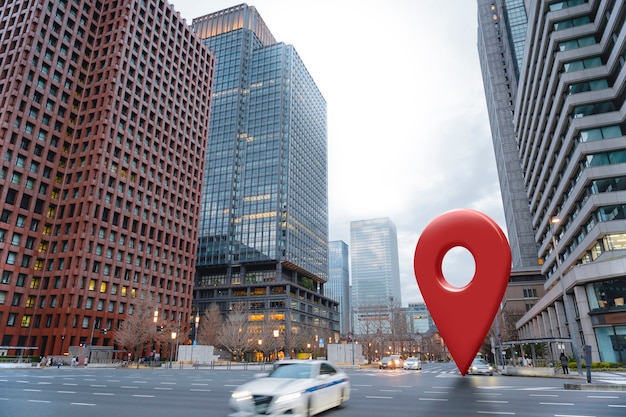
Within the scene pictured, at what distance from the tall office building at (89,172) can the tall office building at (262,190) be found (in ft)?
63.8

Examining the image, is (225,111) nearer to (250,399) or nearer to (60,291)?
(60,291)

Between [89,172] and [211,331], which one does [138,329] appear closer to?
→ [211,331]

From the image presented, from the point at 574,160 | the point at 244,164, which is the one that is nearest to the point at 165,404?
the point at 574,160

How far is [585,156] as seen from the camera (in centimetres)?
4484

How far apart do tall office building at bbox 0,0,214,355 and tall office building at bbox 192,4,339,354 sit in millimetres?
19439

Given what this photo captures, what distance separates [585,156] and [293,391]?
4819 cm

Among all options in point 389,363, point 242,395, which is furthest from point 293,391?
point 389,363

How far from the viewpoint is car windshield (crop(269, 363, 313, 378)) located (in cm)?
1127

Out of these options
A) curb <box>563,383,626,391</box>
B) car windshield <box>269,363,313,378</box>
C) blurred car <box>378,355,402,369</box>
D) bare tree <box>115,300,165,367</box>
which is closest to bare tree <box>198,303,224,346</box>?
bare tree <box>115,300,165,367</box>

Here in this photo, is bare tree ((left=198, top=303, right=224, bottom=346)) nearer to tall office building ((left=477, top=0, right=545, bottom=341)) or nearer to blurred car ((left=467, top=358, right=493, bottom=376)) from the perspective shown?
blurred car ((left=467, top=358, right=493, bottom=376))

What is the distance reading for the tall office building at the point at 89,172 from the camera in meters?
63.7

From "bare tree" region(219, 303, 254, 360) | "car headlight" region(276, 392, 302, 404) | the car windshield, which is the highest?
"bare tree" region(219, 303, 254, 360)

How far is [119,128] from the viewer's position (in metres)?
76.5

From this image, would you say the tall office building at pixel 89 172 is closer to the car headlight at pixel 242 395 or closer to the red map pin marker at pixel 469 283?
the car headlight at pixel 242 395
